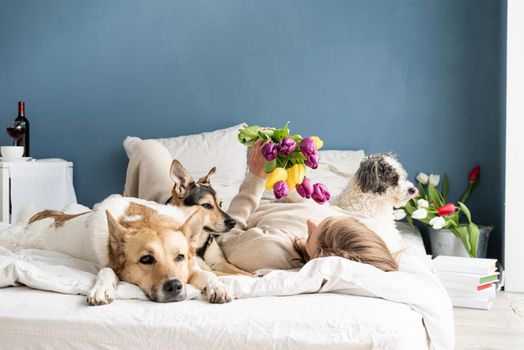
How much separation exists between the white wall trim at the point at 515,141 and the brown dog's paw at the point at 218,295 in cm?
234

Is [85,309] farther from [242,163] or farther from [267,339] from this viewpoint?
[242,163]

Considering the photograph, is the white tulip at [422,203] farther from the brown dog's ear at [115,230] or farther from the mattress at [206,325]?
the brown dog's ear at [115,230]

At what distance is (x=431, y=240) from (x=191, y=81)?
1828 millimetres

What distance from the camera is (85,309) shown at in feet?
4.97

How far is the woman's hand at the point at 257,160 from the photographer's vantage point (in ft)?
6.67

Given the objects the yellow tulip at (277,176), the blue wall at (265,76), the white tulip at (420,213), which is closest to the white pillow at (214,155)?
the blue wall at (265,76)

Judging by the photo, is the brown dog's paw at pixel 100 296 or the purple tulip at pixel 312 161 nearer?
the brown dog's paw at pixel 100 296

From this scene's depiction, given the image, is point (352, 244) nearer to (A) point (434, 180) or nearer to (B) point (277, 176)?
(B) point (277, 176)

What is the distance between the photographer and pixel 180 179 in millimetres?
2025

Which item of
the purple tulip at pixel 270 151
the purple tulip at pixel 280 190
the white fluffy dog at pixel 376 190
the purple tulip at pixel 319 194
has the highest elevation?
the purple tulip at pixel 270 151

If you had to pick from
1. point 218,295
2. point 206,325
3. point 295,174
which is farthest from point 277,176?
point 206,325

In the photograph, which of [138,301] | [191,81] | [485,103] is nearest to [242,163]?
[191,81]

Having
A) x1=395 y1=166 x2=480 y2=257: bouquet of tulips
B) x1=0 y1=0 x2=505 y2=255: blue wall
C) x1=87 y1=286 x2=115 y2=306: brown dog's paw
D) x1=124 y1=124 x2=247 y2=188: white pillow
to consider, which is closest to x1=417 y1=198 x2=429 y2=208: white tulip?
x1=395 y1=166 x2=480 y2=257: bouquet of tulips

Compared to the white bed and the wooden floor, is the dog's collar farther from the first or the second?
the wooden floor
